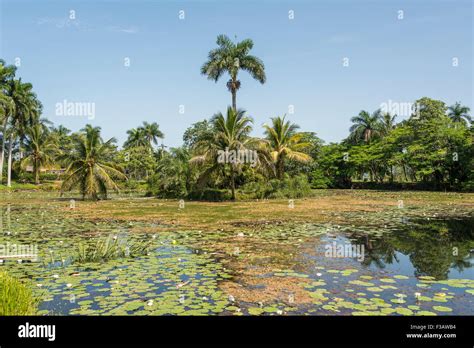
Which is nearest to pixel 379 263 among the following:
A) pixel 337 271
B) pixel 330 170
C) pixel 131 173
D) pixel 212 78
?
pixel 337 271

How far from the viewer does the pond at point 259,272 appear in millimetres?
5234

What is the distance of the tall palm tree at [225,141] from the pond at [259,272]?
44.8 ft

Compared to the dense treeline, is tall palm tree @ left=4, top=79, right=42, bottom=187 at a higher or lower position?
higher

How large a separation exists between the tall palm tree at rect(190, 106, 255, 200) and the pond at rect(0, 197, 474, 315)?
13658 mm

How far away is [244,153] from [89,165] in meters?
10.7

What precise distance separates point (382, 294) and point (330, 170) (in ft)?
142

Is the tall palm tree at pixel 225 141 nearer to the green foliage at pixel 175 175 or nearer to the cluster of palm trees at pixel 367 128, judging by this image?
the green foliage at pixel 175 175

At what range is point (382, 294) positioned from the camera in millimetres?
5738

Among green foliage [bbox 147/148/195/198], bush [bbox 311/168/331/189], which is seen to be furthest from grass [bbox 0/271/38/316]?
bush [bbox 311/168/331/189]

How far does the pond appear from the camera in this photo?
17.2ft

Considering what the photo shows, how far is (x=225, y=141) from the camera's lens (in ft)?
85.4

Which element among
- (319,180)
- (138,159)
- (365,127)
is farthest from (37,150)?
(365,127)

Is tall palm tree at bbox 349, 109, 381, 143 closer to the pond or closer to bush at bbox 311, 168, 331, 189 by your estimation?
bush at bbox 311, 168, 331, 189
